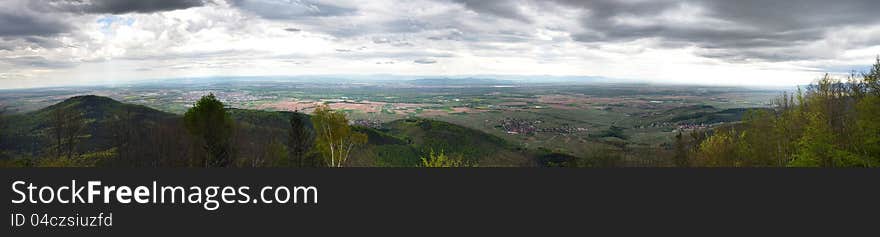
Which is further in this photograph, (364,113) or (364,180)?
(364,113)

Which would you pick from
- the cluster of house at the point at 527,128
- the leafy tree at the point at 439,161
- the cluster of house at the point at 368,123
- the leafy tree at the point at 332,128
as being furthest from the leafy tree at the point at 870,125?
the cluster of house at the point at 527,128

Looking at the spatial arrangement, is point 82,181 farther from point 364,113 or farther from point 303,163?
point 364,113

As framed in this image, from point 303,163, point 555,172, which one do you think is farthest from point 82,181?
point 303,163

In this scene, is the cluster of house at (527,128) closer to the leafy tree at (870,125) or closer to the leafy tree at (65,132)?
the leafy tree at (65,132)

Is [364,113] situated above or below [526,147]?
above

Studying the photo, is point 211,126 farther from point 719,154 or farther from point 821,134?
point 821,134

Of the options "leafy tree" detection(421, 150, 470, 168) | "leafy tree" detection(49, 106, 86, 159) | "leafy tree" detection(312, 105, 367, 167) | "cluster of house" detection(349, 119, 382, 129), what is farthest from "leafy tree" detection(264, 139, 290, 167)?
"cluster of house" detection(349, 119, 382, 129)

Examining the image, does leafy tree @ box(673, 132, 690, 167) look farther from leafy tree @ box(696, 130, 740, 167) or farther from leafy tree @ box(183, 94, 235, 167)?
leafy tree @ box(183, 94, 235, 167)

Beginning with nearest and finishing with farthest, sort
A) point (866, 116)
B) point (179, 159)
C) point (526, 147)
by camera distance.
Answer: point (866, 116), point (179, 159), point (526, 147)
